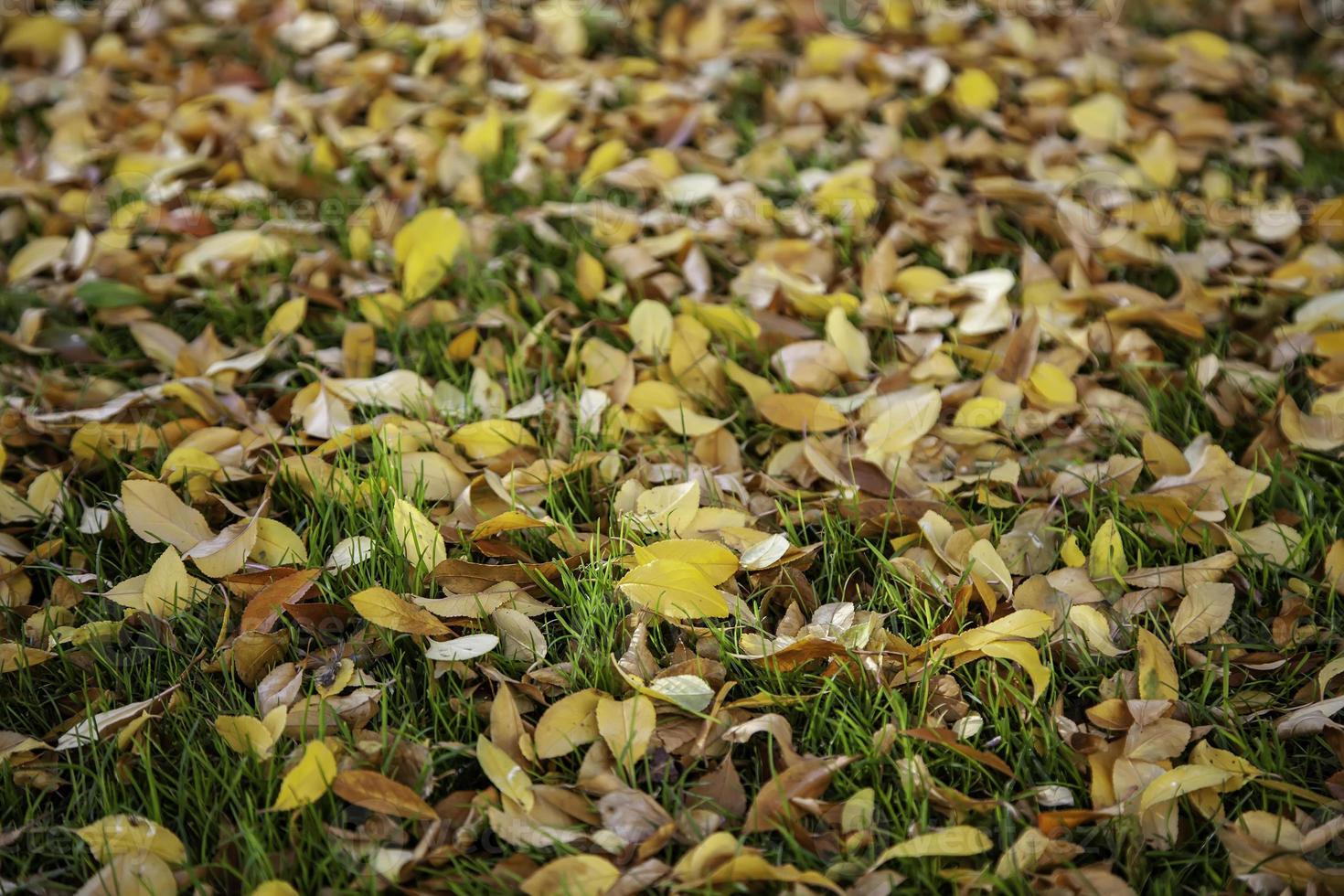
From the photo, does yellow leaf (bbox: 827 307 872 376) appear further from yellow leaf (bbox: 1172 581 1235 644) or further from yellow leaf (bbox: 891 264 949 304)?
yellow leaf (bbox: 1172 581 1235 644)

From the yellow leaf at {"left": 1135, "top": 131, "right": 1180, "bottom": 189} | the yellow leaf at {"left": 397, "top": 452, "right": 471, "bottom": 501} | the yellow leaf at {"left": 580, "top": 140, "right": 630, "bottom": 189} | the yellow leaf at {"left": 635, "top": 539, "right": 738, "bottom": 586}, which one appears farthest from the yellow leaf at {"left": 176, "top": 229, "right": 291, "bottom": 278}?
the yellow leaf at {"left": 1135, "top": 131, "right": 1180, "bottom": 189}

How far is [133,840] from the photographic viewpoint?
3.79 ft

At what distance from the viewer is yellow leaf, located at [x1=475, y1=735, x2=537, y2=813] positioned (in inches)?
46.8

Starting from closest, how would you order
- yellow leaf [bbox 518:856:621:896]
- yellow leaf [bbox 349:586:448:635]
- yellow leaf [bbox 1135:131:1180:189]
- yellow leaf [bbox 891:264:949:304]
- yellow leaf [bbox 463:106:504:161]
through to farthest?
yellow leaf [bbox 518:856:621:896], yellow leaf [bbox 349:586:448:635], yellow leaf [bbox 891:264:949:304], yellow leaf [bbox 1135:131:1180:189], yellow leaf [bbox 463:106:504:161]

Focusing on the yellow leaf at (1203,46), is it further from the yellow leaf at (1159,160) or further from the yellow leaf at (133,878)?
the yellow leaf at (133,878)

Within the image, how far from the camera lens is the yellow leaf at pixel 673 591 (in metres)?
1.35

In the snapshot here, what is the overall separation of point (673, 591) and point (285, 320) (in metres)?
0.94

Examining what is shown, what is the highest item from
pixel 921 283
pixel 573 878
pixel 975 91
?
pixel 975 91

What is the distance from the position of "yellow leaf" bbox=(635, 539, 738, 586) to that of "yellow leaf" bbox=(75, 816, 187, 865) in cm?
58

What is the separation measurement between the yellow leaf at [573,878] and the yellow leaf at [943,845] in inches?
10.4

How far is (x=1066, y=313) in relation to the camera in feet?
6.32

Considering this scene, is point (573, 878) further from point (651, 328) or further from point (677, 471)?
point (651, 328)

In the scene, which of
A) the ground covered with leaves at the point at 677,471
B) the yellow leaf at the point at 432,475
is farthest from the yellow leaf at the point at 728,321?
the yellow leaf at the point at 432,475

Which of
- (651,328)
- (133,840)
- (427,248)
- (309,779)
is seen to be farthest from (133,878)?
(427,248)
